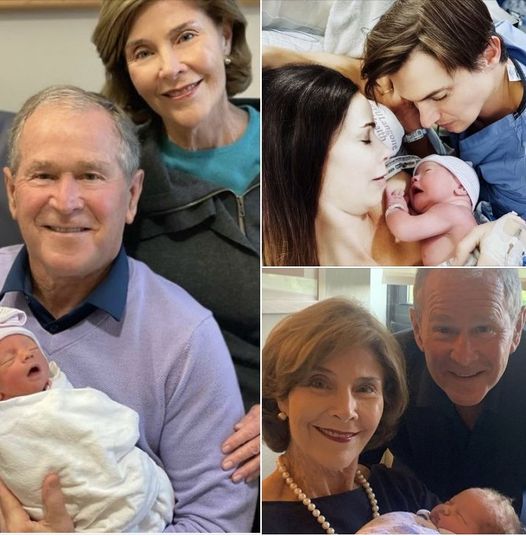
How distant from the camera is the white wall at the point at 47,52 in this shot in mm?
1296

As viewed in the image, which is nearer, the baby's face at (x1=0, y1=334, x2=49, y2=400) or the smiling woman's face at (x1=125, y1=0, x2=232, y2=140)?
the baby's face at (x1=0, y1=334, x2=49, y2=400)

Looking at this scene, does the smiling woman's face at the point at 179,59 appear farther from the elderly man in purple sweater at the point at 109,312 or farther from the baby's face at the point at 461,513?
the baby's face at the point at 461,513

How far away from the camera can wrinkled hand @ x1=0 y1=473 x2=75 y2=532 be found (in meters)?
1.11

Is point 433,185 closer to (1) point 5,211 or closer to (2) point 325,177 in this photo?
(2) point 325,177

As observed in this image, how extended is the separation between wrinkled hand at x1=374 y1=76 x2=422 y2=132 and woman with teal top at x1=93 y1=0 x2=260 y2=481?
0.81 ft

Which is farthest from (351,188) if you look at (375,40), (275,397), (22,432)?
(22,432)

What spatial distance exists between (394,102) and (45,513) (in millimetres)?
943

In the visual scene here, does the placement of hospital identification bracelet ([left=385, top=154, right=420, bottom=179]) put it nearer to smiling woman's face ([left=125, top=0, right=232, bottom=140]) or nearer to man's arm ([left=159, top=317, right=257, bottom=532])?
smiling woman's face ([left=125, top=0, right=232, bottom=140])

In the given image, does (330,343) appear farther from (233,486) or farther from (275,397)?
(233,486)

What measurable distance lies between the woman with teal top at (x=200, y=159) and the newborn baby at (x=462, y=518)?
0.86ft

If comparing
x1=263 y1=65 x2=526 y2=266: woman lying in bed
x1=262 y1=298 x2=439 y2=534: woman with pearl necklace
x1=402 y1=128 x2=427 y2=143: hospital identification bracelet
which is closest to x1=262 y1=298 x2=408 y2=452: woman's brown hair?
x1=262 y1=298 x2=439 y2=534: woman with pearl necklace

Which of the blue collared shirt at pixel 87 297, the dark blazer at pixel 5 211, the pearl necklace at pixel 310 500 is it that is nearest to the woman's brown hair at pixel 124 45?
the dark blazer at pixel 5 211

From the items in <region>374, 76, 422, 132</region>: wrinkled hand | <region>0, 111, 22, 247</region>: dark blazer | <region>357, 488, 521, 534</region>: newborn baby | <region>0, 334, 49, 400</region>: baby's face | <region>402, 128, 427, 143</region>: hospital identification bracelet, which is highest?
<region>374, 76, 422, 132</region>: wrinkled hand

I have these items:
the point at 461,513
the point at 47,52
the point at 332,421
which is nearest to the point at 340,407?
the point at 332,421
